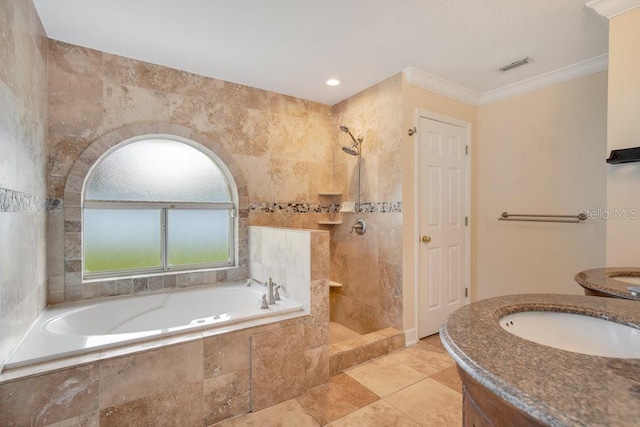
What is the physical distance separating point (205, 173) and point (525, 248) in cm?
307

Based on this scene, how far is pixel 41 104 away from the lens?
1.98 m

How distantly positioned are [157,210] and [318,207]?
5.23 feet

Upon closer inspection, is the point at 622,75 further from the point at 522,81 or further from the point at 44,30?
the point at 44,30

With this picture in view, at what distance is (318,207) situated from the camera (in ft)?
11.1

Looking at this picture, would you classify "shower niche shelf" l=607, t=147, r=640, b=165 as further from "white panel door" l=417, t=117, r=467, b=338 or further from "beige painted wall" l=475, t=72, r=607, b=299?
"white panel door" l=417, t=117, r=467, b=338

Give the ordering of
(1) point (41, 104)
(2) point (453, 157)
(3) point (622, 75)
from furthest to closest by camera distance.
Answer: (2) point (453, 157), (1) point (41, 104), (3) point (622, 75)

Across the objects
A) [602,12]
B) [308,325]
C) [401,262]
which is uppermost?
[602,12]

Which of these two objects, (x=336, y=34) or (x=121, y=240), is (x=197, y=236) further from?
(x=336, y=34)

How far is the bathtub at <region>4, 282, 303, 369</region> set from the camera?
4.92 feet

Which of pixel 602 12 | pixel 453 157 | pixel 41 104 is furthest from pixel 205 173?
pixel 602 12

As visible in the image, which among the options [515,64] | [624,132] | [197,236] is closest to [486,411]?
[624,132]

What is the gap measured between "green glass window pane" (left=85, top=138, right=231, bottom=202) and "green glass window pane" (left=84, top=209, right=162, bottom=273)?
0.14m

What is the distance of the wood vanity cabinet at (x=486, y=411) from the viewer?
56cm

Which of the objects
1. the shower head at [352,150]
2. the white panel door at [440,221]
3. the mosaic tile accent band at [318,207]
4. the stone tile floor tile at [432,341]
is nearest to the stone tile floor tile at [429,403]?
the stone tile floor tile at [432,341]
